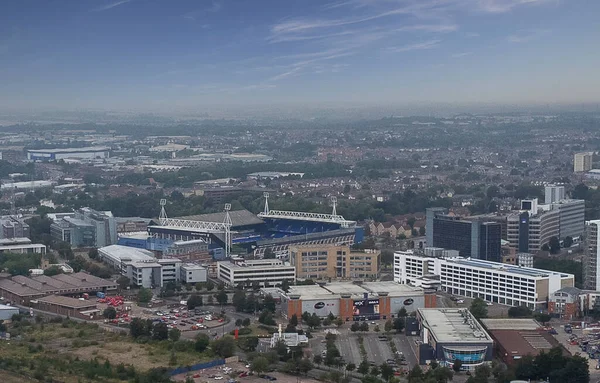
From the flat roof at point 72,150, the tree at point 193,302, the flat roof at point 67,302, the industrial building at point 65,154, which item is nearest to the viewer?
the flat roof at point 67,302

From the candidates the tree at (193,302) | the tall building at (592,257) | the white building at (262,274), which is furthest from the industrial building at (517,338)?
the white building at (262,274)

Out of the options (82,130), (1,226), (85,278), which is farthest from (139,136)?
(85,278)

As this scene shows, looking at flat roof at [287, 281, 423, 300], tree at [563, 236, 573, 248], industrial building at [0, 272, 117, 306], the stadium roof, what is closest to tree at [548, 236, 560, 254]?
tree at [563, 236, 573, 248]

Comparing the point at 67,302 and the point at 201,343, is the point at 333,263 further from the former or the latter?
the point at 201,343

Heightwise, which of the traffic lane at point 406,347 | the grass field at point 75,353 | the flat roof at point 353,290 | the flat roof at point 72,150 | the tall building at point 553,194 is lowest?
the traffic lane at point 406,347

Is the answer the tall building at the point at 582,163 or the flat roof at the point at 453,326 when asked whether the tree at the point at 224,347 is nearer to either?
the flat roof at the point at 453,326

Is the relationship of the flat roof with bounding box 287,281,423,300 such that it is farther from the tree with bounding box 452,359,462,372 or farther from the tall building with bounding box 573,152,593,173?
the tall building with bounding box 573,152,593,173
